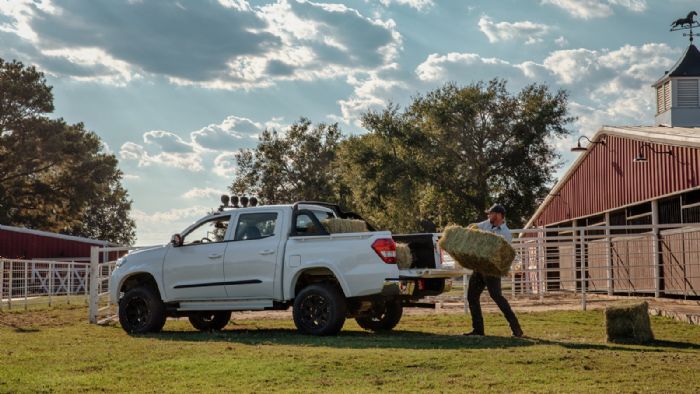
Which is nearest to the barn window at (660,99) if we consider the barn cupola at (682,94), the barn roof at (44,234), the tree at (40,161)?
the barn cupola at (682,94)

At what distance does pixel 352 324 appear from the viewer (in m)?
16.4

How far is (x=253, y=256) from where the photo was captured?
13.7 metres

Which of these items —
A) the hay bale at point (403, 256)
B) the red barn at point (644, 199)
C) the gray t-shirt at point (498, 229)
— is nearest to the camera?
the gray t-shirt at point (498, 229)

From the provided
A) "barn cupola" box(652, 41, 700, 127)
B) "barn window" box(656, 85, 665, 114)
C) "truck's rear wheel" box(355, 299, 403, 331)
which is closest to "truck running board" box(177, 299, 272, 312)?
"truck's rear wheel" box(355, 299, 403, 331)

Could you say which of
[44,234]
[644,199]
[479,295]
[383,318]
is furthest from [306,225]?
[44,234]

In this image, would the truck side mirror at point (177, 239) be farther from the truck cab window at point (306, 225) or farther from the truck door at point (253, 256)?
the truck cab window at point (306, 225)

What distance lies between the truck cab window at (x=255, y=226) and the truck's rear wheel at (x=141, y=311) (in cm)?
178

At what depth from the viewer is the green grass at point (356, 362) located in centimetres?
827

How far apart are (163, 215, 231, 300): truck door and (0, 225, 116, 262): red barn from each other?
34.5 metres

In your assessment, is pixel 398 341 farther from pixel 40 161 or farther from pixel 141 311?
pixel 40 161

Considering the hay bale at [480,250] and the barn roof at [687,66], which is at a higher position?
the barn roof at [687,66]

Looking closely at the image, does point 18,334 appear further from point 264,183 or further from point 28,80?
point 264,183

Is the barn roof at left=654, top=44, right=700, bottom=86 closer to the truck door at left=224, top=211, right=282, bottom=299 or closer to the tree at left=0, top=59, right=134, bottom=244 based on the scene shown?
the truck door at left=224, top=211, right=282, bottom=299

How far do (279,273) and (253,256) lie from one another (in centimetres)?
53
